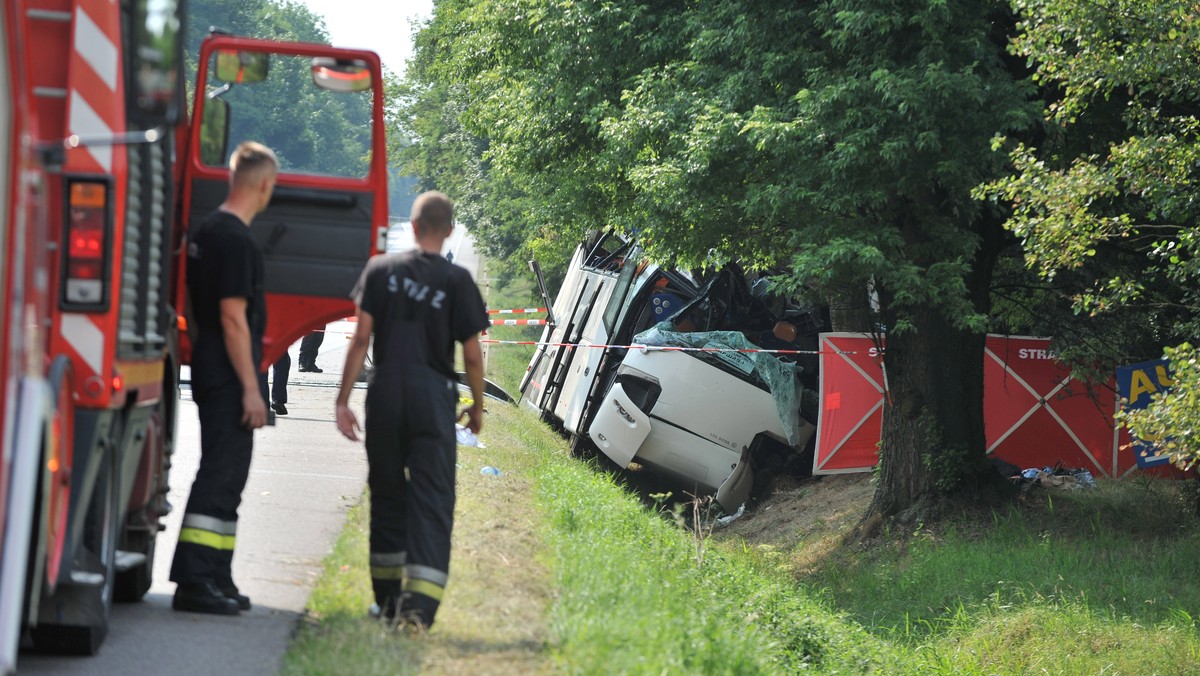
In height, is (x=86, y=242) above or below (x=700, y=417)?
above

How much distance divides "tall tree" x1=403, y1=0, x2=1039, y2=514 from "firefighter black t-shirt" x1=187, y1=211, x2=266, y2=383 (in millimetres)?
6619

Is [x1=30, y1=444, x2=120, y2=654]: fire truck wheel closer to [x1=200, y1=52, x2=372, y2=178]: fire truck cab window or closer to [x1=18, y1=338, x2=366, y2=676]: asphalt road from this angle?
[x1=18, y1=338, x2=366, y2=676]: asphalt road

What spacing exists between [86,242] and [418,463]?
4.93ft

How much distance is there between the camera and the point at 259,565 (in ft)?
24.2

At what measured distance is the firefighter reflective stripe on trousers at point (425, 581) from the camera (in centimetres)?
567

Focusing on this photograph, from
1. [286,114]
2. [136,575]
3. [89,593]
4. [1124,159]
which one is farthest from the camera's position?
[1124,159]

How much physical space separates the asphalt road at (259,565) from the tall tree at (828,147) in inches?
156

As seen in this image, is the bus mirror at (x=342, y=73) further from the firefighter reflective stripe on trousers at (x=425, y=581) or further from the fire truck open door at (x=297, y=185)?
the firefighter reflective stripe on trousers at (x=425, y=581)

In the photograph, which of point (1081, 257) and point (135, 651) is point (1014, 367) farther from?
point (135, 651)

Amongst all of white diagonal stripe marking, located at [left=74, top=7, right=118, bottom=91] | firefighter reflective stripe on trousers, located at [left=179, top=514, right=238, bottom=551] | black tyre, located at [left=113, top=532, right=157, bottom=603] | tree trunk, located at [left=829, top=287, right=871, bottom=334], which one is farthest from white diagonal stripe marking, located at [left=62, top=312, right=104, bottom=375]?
tree trunk, located at [left=829, top=287, right=871, bottom=334]

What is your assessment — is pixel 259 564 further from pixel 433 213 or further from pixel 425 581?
pixel 433 213

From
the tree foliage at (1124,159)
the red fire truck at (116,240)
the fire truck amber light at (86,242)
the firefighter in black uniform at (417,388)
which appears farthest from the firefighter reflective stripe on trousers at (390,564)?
the tree foliage at (1124,159)

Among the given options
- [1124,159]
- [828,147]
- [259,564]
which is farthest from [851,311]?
[259,564]

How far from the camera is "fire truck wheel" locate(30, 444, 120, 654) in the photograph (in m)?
5.24
